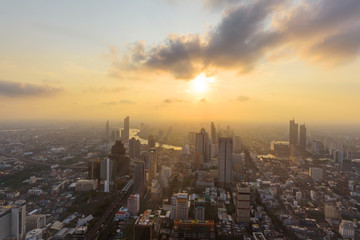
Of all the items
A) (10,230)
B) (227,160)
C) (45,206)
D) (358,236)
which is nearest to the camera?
(10,230)

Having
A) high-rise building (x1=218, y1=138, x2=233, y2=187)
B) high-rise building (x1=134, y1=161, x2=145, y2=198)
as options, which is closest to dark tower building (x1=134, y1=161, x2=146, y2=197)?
high-rise building (x1=134, y1=161, x2=145, y2=198)

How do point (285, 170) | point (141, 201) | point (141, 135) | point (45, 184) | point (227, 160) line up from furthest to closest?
point (141, 135)
point (285, 170)
point (227, 160)
point (45, 184)
point (141, 201)

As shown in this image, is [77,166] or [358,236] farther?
[77,166]

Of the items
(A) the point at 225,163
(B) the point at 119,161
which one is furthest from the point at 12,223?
(A) the point at 225,163

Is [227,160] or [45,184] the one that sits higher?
[227,160]

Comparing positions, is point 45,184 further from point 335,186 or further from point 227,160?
point 335,186

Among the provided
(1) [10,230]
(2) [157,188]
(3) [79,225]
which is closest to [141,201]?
(2) [157,188]

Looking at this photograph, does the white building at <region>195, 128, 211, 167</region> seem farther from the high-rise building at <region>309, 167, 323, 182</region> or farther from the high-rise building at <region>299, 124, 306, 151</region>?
the high-rise building at <region>299, 124, 306, 151</region>
